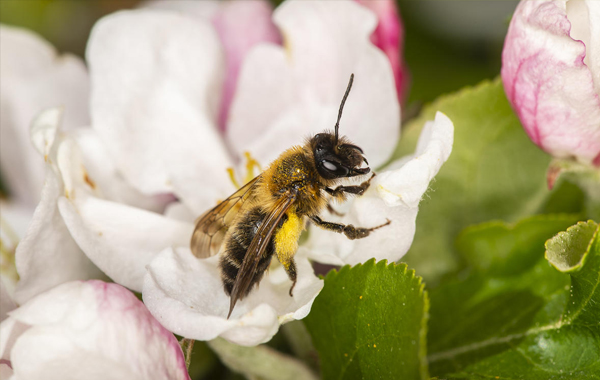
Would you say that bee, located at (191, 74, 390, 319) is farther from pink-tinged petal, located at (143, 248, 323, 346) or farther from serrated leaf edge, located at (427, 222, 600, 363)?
serrated leaf edge, located at (427, 222, 600, 363)

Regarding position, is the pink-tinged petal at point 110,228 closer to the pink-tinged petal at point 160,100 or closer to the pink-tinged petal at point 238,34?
the pink-tinged petal at point 160,100

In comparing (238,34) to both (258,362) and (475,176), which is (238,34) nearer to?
(475,176)

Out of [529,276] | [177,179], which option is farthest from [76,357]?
[529,276]

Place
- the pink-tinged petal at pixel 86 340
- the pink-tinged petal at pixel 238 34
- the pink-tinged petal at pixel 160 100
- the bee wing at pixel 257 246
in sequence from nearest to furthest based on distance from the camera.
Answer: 1. the pink-tinged petal at pixel 86 340
2. the bee wing at pixel 257 246
3. the pink-tinged petal at pixel 160 100
4. the pink-tinged petal at pixel 238 34

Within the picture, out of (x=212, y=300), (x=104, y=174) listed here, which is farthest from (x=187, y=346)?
(x=104, y=174)

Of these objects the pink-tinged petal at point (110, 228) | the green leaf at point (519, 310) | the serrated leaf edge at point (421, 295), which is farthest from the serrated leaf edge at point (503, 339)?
the pink-tinged petal at point (110, 228)

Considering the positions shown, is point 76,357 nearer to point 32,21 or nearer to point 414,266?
point 414,266
